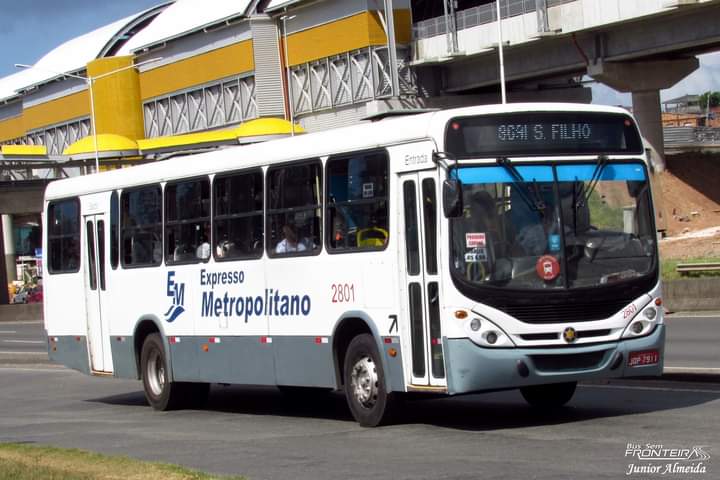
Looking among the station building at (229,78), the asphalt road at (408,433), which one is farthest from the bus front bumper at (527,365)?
the station building at (229,78)

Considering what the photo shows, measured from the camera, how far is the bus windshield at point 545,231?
40.8ft

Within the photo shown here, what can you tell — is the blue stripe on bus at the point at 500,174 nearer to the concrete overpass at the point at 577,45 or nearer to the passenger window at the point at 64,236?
the passenger window at the point at 64,236

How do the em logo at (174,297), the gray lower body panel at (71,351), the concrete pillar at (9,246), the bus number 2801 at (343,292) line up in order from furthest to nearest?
the concrete pillar at (9,246)
the gray lower body panel at (71,351)
the em logo at (174,297)
the bus number 2801 at (343,292)

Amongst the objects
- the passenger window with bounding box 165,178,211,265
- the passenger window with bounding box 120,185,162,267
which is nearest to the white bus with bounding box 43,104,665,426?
the passenger window with bounding box 165,178,211,265

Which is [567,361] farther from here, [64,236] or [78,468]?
[64,236]

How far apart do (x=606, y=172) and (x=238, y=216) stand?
4.71 m

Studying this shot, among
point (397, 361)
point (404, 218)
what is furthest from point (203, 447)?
point (404, 218)

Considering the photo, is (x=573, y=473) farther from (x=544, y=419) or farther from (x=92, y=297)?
(x=92, y=297)

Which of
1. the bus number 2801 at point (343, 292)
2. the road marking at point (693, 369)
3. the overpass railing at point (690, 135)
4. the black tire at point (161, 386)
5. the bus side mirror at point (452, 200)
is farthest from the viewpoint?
the overpass railing at point (690, 135)

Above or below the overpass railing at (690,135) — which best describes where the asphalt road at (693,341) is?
below

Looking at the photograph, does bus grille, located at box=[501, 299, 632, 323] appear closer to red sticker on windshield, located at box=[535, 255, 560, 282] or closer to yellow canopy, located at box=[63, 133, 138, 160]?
red sticker on windshield, located at box=[535, 255, 560, 282]

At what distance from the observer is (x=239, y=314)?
16.0 meters

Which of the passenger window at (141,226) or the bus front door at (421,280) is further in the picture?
the passenger window at (141,226)

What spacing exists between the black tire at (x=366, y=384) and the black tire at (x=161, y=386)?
14.5ft
